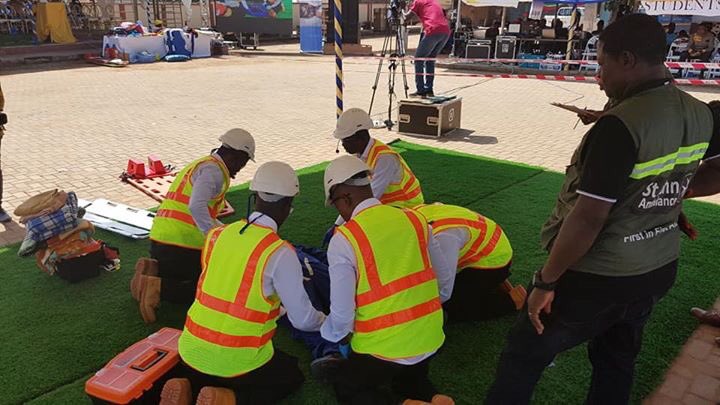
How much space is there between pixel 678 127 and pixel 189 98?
38.7 ft

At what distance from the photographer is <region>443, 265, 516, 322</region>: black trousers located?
347cm

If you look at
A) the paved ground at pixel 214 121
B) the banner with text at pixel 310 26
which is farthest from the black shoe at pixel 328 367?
the banner with text at pixel 310 26

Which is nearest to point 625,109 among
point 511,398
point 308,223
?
point 511,398

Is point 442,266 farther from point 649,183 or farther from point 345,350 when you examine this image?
point 649,183

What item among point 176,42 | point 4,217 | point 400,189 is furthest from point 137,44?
point 400,189

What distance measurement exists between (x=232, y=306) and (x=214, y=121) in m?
8.11

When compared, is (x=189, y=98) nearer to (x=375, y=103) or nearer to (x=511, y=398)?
(x=375, y=103)

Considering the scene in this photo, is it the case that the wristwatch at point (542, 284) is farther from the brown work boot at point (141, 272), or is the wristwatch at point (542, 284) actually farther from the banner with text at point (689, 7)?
the banner with text at point (689, 7)

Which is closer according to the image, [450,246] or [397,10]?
[450,246]

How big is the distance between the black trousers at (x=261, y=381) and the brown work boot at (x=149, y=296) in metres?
0.88

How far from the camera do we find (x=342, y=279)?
239 centimetres

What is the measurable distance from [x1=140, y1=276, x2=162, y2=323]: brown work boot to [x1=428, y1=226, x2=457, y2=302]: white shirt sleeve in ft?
6.08

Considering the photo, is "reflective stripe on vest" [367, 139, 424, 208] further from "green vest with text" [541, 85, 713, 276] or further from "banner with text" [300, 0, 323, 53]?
"banner with text" [300, 0, 323, 53]

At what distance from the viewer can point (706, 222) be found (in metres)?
5.33
